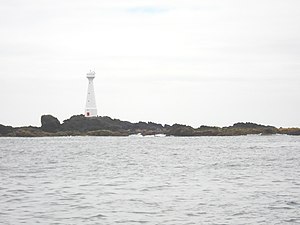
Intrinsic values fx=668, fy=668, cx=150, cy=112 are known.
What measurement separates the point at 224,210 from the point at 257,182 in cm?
967

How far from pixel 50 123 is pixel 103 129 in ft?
33.8

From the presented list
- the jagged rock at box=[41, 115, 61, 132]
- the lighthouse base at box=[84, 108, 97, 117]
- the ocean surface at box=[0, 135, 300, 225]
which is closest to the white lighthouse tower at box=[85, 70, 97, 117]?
the lighthouse base at box=[84, 108, 97, 117]

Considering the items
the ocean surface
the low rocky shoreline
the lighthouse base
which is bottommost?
the ocean surface

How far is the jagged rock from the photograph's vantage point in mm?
124444

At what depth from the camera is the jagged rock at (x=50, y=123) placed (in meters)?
124

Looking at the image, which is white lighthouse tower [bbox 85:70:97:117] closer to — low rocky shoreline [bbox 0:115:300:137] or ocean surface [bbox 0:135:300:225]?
low rocky shoreline [bbox 0:115:300:137]

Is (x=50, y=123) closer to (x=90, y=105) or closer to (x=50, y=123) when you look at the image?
(x=50, y=123)

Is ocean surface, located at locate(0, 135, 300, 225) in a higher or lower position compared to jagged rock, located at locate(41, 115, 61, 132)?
lower

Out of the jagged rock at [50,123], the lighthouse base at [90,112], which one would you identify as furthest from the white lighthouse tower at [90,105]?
the jagged rock at [50,123]

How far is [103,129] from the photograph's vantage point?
425 feet

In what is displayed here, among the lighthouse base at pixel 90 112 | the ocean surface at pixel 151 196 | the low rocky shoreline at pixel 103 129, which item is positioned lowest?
the ocean surface at pixel 151 196

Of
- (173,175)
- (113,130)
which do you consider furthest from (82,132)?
(173,175)

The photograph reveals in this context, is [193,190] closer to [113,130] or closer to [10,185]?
[10,185]

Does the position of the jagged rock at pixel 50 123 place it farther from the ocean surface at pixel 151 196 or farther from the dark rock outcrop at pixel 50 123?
the ocean surface at pixel 151 196
